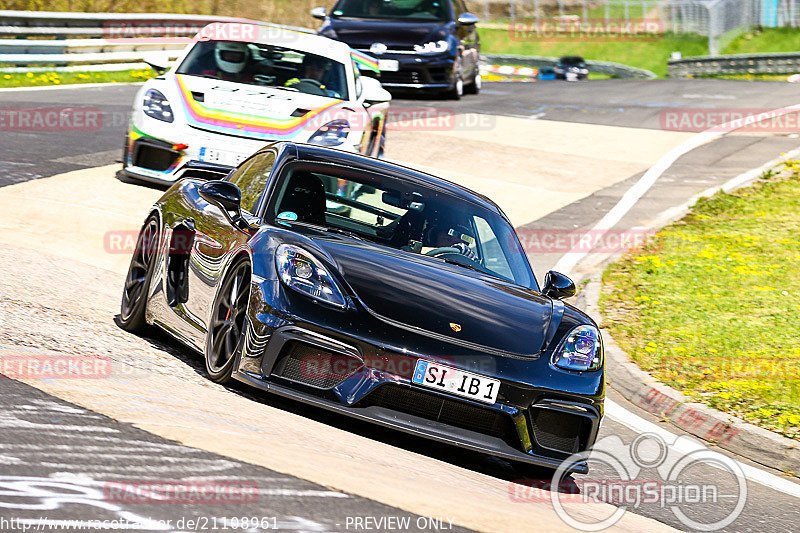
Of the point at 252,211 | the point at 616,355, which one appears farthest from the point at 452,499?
the point at 616,355

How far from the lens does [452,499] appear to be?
4.62 m

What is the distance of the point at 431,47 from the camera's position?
2033cm

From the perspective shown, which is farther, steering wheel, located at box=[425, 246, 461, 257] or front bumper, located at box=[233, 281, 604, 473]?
steering wheel, located at box=[425, 246, 461, 257]

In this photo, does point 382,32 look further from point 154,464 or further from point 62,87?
point 154,464

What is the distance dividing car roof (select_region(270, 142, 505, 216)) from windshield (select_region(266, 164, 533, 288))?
8 centimetres

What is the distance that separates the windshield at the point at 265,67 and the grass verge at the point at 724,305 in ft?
11.4

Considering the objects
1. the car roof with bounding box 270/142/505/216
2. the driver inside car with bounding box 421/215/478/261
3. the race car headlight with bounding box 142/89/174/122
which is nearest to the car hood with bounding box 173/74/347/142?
the race car headlight with bounding box 142/89/174/122

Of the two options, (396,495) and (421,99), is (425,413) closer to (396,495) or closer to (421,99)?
(396,495)

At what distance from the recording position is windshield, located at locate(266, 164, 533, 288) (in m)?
6.65

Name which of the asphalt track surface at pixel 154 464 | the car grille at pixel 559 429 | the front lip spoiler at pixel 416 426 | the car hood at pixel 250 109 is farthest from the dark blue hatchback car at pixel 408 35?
the front lip spoiler at pixel 416 426

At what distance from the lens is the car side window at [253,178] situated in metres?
6.75

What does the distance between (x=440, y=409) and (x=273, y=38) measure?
26.1 ft

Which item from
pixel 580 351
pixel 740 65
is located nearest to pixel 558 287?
pixel 580 351

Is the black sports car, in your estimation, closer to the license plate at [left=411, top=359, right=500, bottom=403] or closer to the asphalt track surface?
the license plate at [left=411, top=359, right=500, bottom=403]
